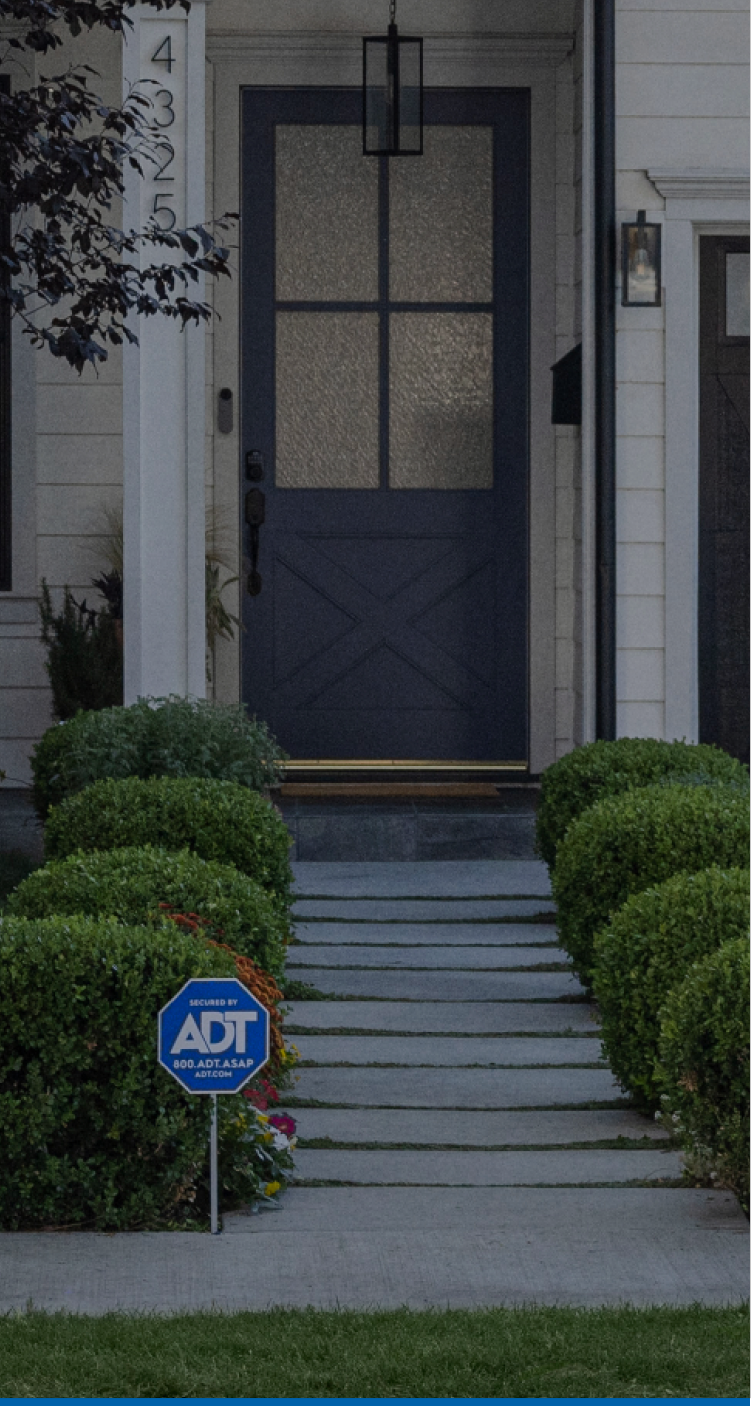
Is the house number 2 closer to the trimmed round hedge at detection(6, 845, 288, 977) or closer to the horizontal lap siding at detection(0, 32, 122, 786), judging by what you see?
the horizontal lap siding at detection(0, 32, 122, 786)

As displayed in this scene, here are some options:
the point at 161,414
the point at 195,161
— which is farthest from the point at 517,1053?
the point at 195,161

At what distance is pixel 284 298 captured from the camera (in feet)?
26.4

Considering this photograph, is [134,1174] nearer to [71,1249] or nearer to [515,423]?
[71,1249]

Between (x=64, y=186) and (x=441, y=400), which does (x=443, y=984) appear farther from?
(x=441, y=400)

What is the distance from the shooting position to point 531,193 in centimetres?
802

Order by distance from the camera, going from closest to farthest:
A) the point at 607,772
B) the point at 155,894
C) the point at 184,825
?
the point at 155,894
the point at 184,825
the point at 607,772

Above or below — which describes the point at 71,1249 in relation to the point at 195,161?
below

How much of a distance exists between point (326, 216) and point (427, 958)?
13.2 feet

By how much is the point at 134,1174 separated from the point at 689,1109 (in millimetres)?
1060

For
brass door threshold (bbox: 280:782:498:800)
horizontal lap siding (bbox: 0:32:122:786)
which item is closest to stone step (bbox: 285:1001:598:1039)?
brass door threshold (bbox: 280:782:498:800)

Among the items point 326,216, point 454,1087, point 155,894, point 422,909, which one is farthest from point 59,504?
point 454,1087

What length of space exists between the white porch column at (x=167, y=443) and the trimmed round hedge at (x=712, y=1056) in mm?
3475

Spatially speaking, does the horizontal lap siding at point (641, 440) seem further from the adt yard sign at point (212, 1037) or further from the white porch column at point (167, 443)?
the adt yard sign at point (212, 1037)

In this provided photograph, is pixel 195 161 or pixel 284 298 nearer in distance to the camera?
pixel 195 161
